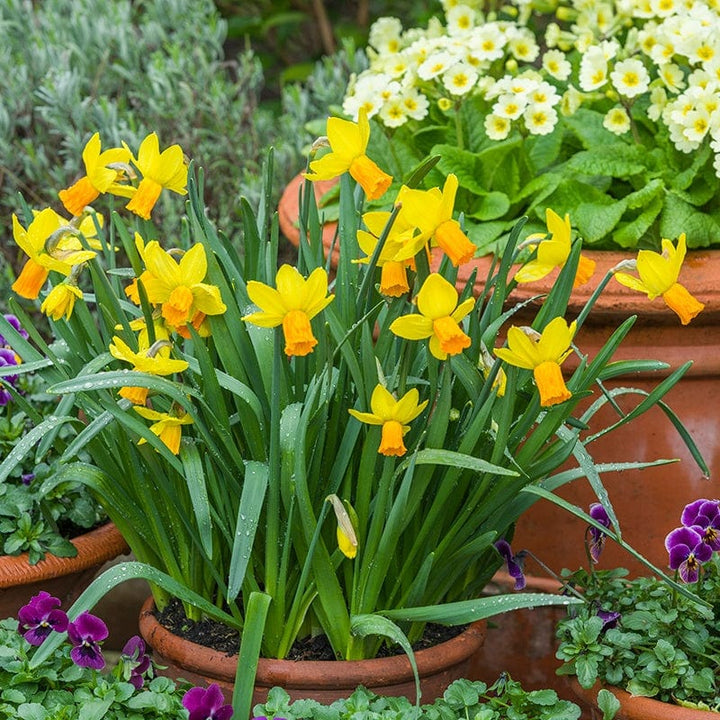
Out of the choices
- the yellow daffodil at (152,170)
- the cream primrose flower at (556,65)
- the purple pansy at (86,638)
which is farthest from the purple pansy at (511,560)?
the cream primrose flower at (556,65)

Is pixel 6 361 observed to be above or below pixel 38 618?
above

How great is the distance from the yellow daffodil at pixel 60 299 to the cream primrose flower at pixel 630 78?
1090mm

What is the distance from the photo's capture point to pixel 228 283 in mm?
1708

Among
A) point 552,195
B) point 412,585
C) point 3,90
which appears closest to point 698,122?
point 552,195

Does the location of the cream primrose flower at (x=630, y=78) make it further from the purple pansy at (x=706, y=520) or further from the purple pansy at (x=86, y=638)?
the purple pansy at (x=86, y=638)

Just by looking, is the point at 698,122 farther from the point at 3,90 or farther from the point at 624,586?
the point at 3,90

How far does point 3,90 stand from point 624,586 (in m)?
1.83

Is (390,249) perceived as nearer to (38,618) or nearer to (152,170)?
(152,170)

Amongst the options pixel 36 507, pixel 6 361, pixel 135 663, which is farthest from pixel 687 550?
pixel 6 361

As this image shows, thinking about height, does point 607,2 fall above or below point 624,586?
above

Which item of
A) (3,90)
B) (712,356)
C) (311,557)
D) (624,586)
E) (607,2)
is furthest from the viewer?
(3,90)

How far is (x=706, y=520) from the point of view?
5.55ft

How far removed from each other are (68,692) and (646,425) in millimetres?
1007

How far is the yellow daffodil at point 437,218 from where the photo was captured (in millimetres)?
1367
